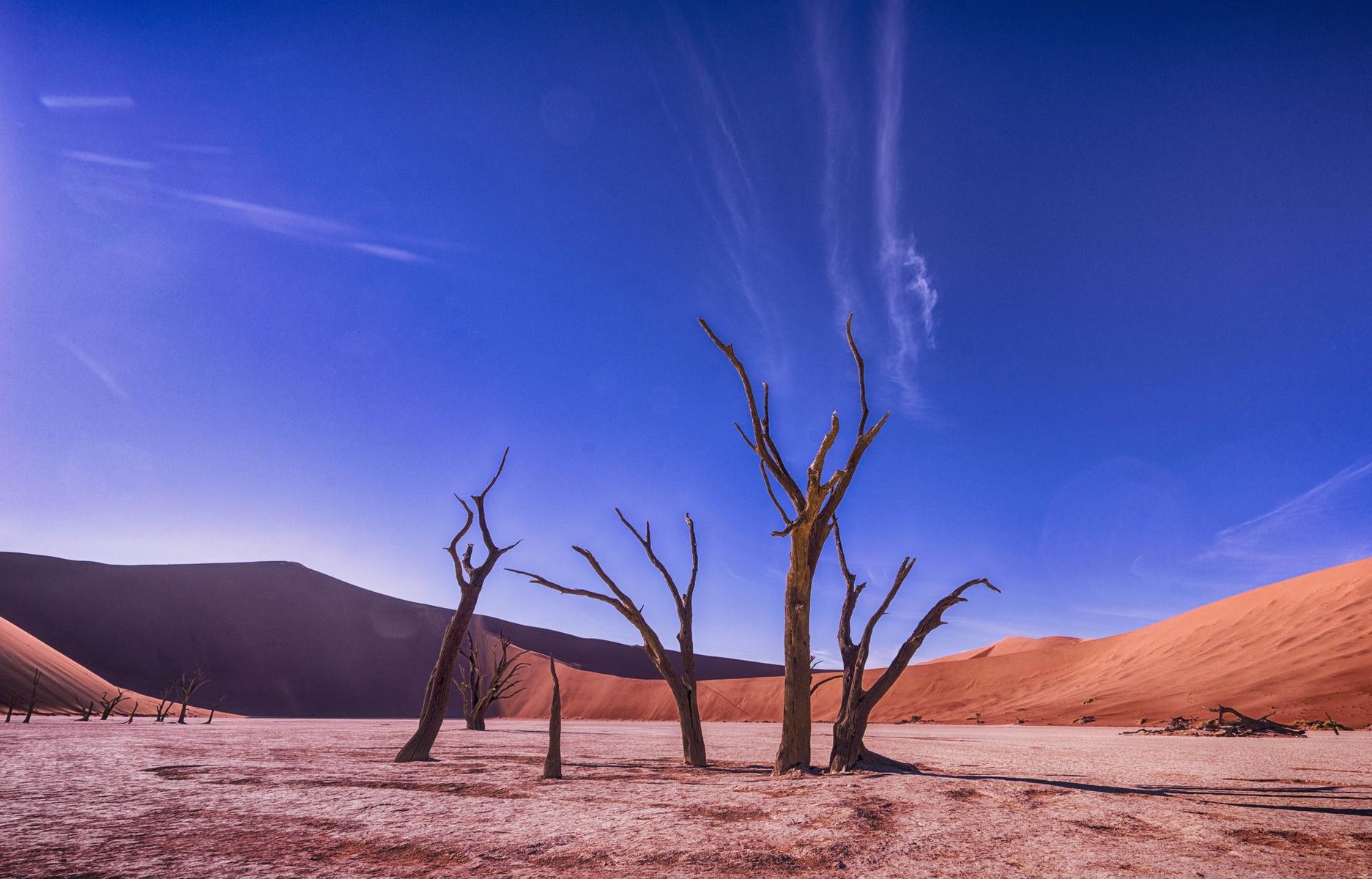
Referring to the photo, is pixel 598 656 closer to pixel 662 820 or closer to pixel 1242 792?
pixel 1242 792

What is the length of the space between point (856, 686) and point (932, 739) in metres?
13.3

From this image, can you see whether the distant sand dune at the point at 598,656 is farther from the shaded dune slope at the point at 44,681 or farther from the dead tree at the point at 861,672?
the dead tree at the point at 861,672

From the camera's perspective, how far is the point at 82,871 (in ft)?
12.5

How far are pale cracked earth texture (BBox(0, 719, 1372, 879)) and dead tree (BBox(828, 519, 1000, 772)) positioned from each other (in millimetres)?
1004

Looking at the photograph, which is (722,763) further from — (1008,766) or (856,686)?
(1008,766)

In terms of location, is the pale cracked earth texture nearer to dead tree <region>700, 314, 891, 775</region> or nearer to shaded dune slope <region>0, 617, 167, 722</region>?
dead tree <region>700, 314, 891, 775</region>

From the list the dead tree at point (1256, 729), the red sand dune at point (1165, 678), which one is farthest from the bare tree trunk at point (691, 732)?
the red sand dune at point (1165, 678)

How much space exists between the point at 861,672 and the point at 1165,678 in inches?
1414

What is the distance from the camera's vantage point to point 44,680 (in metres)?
32.0

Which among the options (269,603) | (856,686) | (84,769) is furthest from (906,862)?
(269,603)

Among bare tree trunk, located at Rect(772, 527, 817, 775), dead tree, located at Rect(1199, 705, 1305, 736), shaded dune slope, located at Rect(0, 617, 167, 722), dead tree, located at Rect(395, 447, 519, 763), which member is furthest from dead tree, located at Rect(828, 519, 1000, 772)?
shaded dune slope, located at Rect(0, 617, 167, 722)

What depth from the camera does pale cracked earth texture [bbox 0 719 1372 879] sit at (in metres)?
4.18

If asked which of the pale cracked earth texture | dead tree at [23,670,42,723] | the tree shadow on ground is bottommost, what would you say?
dead tree at [23,670,42,723]

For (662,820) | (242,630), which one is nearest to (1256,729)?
(662,820)
